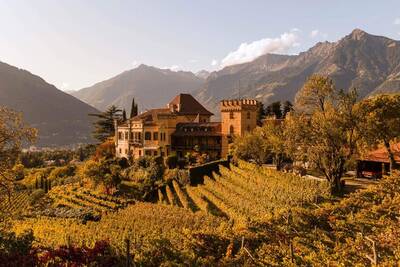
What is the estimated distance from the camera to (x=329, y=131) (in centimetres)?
2731

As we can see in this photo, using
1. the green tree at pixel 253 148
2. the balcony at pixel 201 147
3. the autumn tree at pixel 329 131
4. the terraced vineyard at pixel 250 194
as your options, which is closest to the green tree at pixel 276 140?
the green tree at pixel 253 148

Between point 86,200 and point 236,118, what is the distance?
28125 millimetres

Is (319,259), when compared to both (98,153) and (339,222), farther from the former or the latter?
(98,153)

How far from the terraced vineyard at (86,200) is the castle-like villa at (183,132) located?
16.6m

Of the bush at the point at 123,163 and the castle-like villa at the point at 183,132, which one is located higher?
the castle-like villa at the point at 183,132

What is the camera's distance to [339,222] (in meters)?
19.0

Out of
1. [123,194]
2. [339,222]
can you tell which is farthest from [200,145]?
[339,222]

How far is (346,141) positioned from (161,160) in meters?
31.4

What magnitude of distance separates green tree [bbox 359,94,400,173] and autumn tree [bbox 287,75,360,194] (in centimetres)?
268

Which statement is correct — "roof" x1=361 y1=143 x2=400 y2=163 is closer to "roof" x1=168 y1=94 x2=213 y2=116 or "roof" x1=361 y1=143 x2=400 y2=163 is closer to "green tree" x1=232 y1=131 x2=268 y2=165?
"green tree" x1=232 y1=131 x2=268 y2=165

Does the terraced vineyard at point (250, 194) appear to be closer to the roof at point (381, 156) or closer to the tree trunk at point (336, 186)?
the tree trunk at point (336, 186)

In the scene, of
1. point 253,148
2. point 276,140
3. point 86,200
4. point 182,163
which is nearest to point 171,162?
point 182,163

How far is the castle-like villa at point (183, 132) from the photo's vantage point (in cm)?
5709

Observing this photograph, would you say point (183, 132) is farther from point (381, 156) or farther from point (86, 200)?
point (381, 156)
